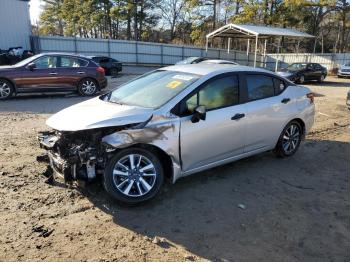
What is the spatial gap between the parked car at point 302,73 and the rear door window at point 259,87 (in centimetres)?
1769

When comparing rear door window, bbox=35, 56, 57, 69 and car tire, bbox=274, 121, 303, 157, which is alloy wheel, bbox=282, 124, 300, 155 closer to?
car tire, bbox=274, 121, 303, 157

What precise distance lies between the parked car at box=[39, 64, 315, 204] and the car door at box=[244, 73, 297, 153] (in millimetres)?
16

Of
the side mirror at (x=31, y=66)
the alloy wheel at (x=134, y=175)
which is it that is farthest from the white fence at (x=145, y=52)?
the alloy wheel at (x=134, y=175)

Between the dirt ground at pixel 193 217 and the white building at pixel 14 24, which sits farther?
the white building at pixel 14 24

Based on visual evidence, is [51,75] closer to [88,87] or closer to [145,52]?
[88,87]

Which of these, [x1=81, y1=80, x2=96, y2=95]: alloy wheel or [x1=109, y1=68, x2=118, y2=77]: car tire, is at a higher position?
[x1=81, y1=80, x2=96, y2=95]: alloy wheel

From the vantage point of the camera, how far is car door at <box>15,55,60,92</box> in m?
12.0

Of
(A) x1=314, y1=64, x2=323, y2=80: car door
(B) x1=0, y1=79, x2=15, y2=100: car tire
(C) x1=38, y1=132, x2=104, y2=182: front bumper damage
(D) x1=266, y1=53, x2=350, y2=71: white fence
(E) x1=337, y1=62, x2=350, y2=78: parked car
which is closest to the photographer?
(C) x1=38, y1=132, x2=104, y2=182: front bumper damage

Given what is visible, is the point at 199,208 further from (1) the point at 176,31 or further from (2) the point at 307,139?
(1) the point at 176,31

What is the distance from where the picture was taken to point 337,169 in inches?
244

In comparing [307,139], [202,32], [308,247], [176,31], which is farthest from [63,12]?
[308,247]

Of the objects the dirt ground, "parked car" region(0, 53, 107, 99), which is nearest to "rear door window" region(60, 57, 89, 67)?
"parked car" region(0, 53, 107, 99)

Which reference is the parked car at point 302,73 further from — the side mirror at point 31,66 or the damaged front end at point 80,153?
the damaged front end at point 80,153

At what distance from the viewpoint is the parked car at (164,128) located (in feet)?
14.1
